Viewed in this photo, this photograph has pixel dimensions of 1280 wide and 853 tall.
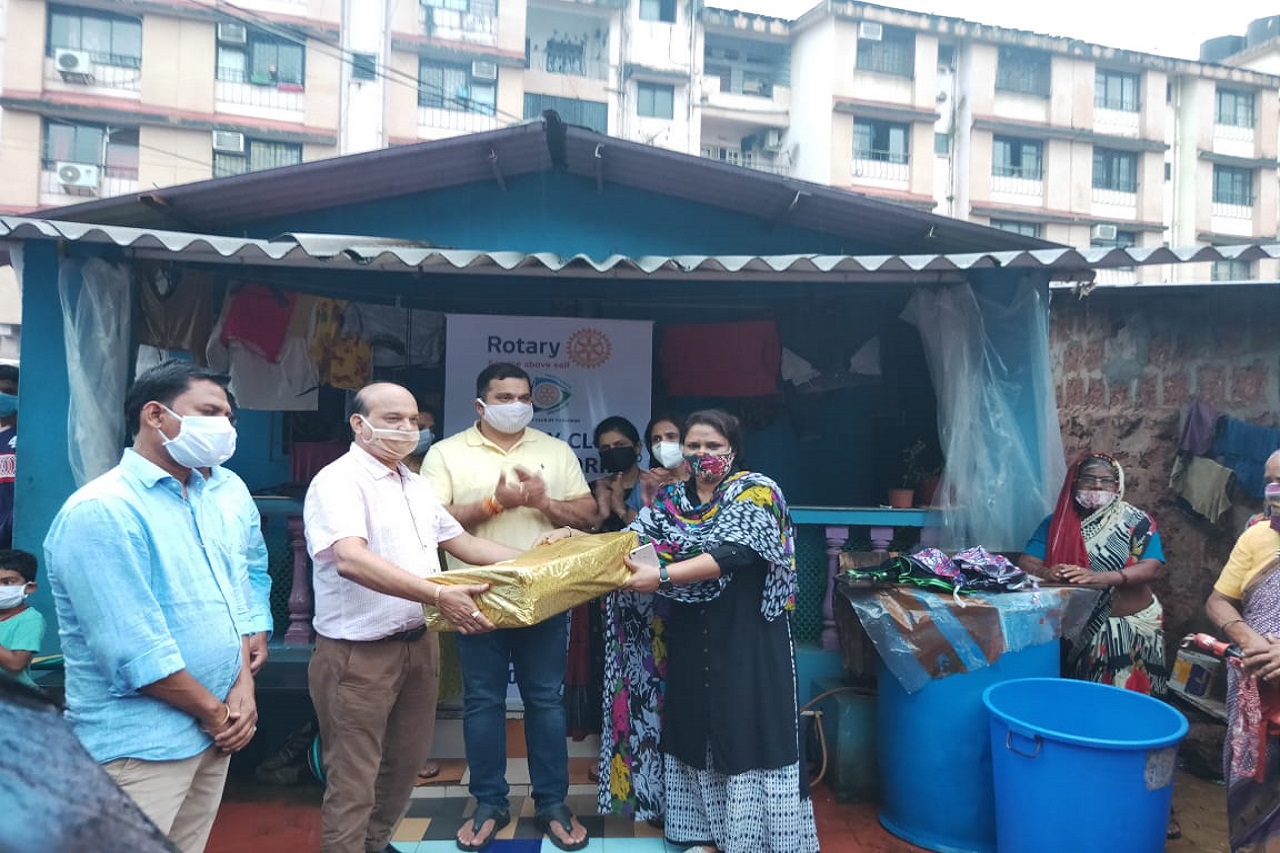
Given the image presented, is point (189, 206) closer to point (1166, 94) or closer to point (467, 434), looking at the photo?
point (467, 434)

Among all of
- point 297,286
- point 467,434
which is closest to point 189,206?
→ point 297,286

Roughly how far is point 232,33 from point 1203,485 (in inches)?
907

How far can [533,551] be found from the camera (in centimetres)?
306

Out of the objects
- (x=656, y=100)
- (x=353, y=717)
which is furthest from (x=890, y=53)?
(x=353, y=717)

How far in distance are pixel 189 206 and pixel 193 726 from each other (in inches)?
146

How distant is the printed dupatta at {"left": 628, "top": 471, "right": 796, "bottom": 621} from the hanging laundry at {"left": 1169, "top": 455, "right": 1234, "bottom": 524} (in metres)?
3.72

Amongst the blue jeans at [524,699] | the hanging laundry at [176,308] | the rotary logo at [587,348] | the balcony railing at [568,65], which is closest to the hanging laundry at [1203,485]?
the rotary logo at [587,348]

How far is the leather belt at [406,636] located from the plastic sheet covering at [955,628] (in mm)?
1880

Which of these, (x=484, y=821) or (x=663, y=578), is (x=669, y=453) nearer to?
(x=663, y=578)

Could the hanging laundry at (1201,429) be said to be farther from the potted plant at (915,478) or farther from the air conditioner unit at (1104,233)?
the air conditioner unit at (1104,233)

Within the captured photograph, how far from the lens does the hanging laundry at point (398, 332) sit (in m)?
5.23

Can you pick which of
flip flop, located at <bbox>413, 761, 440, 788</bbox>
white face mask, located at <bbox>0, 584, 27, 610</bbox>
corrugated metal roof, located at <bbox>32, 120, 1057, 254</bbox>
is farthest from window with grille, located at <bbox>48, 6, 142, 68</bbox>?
flip flop, located at <bbox>413, 761, 440, 788</bbox>

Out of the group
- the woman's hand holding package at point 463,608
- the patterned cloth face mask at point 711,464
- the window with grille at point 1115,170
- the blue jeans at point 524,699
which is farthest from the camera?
the window with grille at point 1115,170

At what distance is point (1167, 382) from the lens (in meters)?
5.53
